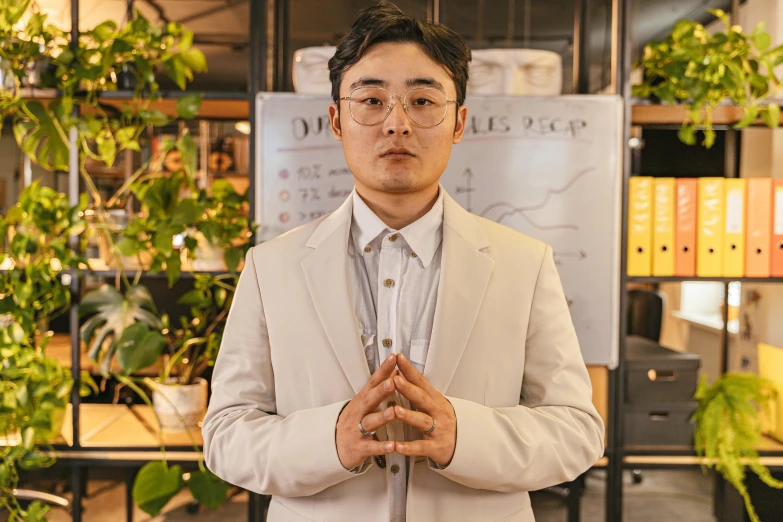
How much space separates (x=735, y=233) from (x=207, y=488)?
6.49ft

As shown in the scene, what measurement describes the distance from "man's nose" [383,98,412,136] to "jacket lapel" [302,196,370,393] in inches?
8.3

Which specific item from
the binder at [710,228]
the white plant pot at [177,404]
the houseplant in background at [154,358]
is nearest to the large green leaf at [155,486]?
the houseplant in background at [154,358]

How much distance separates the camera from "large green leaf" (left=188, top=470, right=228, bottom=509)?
77.0 inches

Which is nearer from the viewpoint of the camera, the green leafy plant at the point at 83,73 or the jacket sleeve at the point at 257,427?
the jacket sleeve at the point at 257,427

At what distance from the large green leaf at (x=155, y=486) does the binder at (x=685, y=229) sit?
1837 mm

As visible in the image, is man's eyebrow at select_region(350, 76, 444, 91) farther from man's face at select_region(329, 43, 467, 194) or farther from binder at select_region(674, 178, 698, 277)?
binder at select_region(674, 178, 698, 277)

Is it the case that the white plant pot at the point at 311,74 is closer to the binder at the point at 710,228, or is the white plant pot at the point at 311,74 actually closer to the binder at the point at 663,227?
the binder at the point at 663,227

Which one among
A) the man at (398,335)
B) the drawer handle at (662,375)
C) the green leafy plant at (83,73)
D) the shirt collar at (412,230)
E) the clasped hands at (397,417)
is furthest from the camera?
the drawer handle at (662,375)

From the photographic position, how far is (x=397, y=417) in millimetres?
925

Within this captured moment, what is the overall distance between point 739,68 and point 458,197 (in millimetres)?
998

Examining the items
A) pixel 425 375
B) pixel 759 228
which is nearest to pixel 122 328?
pixel 425 375

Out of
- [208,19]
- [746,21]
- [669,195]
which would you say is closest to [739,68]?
[669,195]

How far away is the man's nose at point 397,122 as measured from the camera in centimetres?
105

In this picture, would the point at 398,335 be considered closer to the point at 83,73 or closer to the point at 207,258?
the point at 207,258
